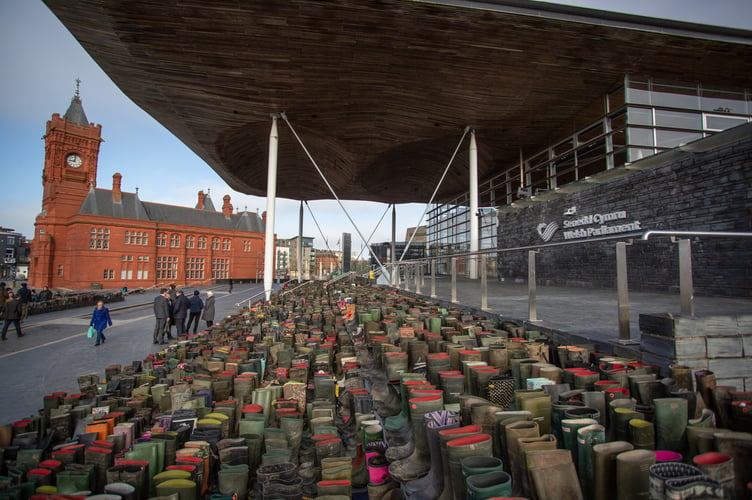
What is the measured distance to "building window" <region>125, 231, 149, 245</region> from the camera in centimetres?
4661

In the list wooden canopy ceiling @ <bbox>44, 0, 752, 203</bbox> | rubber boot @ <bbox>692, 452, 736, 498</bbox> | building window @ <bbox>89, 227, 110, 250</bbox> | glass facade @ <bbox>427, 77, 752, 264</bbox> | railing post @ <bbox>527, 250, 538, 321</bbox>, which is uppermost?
wooden canopy ceiling @ <bbox>44, 0, 752, 203</bbox>

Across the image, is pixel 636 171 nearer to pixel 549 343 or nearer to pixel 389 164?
pixel 549 343

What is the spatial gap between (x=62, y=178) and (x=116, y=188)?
9.71 metres

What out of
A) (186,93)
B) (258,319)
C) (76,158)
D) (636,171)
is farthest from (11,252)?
(636,171)

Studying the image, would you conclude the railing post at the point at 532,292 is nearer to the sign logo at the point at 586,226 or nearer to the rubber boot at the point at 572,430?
the rubber boot at the point at 572,430

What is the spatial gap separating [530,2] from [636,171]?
6445 mm

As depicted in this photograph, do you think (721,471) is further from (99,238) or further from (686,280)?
(99,238)

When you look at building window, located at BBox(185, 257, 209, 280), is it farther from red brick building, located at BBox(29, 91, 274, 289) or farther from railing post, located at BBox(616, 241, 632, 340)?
railing post, located at BBox(616, 241, 632, 340)

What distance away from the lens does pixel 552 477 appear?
4.86ft

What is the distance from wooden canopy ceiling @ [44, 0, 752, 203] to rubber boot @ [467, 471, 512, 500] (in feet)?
37.3

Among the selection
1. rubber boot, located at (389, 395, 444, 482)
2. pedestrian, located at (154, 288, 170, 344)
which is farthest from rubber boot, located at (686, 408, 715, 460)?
pedestrian, located at (154, 288, 170, 344)

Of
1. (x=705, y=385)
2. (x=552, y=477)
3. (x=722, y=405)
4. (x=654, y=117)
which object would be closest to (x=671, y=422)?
(x=722, y=405)

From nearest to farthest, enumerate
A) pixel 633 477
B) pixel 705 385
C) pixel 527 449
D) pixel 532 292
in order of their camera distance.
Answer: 1. pixel 633 477
2. pixel 527 449
3. pixel 705 385
4. pixel 532 292

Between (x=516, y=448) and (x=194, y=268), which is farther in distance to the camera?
(x=194, y=268)
